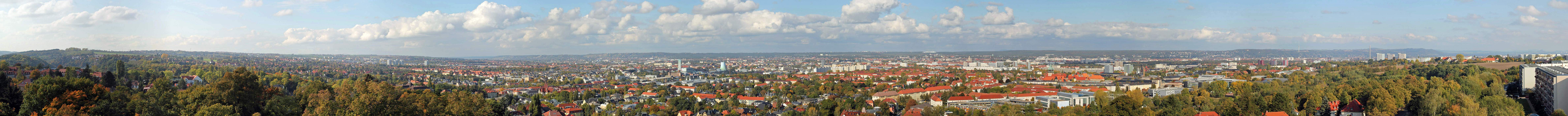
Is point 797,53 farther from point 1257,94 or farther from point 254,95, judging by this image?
point 254,95

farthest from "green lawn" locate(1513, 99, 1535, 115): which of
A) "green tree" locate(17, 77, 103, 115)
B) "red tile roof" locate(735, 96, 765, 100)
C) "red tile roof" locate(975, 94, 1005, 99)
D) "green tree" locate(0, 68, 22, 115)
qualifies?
"green tree" locate(0, 68, 22, 115)

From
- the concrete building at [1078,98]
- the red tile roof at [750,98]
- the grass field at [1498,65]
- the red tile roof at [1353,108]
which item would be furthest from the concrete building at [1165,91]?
the red tile roof at [750,98]

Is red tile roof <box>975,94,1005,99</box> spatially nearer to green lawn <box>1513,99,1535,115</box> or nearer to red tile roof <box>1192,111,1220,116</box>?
red tile roof <box>1192,111,1220,116</box>

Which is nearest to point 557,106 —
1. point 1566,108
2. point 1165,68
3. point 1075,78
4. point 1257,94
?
point 1257,94

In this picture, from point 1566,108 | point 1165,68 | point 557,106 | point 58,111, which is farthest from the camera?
point 1165,68

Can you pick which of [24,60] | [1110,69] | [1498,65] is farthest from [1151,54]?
[24,60]

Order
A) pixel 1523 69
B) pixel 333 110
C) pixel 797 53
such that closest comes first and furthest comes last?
pixel 333 110
pixel 1523 69
pixel 797 53

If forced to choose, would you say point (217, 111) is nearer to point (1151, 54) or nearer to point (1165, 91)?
point (1165, 91)
